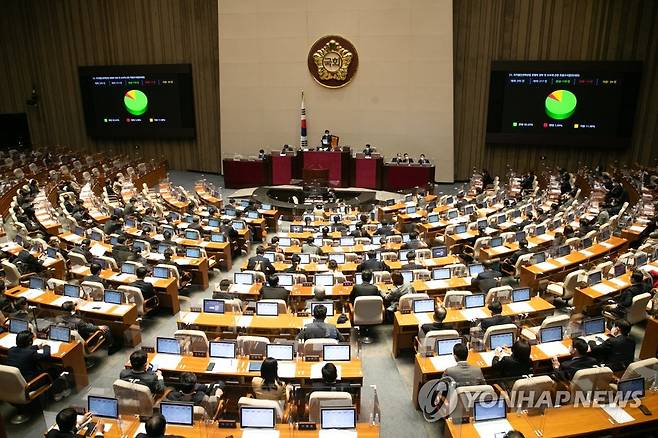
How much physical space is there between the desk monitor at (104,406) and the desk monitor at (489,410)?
4049mm

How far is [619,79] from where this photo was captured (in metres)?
20.6

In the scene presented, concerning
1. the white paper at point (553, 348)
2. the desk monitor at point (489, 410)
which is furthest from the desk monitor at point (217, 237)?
the desk monitor at point (489, 410)

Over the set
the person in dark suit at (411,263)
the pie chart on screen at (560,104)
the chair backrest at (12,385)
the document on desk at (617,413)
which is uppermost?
the pie chart on screen at (560,104)

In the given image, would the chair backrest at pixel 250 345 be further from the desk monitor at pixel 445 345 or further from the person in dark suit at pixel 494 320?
the person in dark suit at pixel 494 320

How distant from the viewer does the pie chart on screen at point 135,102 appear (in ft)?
82.7

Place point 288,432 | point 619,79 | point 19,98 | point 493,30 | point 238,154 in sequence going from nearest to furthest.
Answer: point 288,432, point 619,79, point 493,30, point 238,154, point 19,98

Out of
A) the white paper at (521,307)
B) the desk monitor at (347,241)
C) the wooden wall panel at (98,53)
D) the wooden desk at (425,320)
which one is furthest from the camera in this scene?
the wooden wall panel at (98,53)

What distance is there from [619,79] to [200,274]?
18763 mm

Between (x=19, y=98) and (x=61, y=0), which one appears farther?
(x=19, y=98)

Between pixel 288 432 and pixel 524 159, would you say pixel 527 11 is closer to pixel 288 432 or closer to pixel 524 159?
pixel 524 159

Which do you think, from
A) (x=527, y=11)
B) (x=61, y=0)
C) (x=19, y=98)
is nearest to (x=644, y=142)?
(x=527, y=11)

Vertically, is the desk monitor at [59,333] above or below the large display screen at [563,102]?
below

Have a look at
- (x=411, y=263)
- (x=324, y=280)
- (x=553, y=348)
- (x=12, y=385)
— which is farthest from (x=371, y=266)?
(x=12, y=385)

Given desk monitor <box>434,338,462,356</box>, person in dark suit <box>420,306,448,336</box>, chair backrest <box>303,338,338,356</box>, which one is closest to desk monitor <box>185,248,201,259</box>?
chair backrest <box>303,338,338,356</box>
